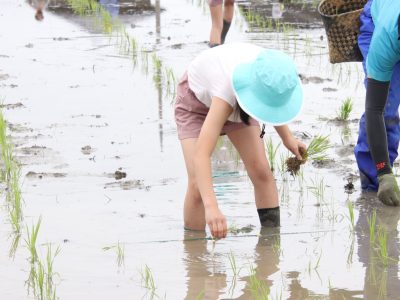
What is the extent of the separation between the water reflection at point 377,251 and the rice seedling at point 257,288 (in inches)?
14.7

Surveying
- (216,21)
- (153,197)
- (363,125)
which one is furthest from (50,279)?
(216,21)

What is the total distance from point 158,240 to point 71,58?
4.95 metres

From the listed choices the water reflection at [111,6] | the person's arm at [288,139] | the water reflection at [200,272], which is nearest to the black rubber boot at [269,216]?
the water reflection at [200,272]

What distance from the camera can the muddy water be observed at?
4.12m

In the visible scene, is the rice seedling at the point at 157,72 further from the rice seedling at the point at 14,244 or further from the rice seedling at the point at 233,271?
the rice seedling at the point at 233,271

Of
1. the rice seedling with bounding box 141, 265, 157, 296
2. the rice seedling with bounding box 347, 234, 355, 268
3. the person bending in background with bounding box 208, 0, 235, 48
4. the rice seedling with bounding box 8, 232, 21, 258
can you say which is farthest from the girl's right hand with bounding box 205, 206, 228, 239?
the person bending in background with bounding box 208, 0, 235, 48

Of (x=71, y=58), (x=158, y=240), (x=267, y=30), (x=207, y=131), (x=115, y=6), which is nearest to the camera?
(x=207, y=131)

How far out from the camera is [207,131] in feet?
13.1

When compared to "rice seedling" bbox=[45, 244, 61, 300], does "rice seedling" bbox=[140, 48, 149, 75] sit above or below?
above

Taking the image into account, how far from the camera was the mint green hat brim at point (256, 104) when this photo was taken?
3.92 metres

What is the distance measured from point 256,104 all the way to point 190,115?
2.29 ft

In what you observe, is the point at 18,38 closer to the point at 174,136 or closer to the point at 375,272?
the point at 174,136

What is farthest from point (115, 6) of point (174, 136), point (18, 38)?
point (174, 136)

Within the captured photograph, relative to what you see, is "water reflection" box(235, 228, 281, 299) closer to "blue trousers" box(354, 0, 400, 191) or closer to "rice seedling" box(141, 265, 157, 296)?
"rice seedling" box(141, 265, 157, 296)
